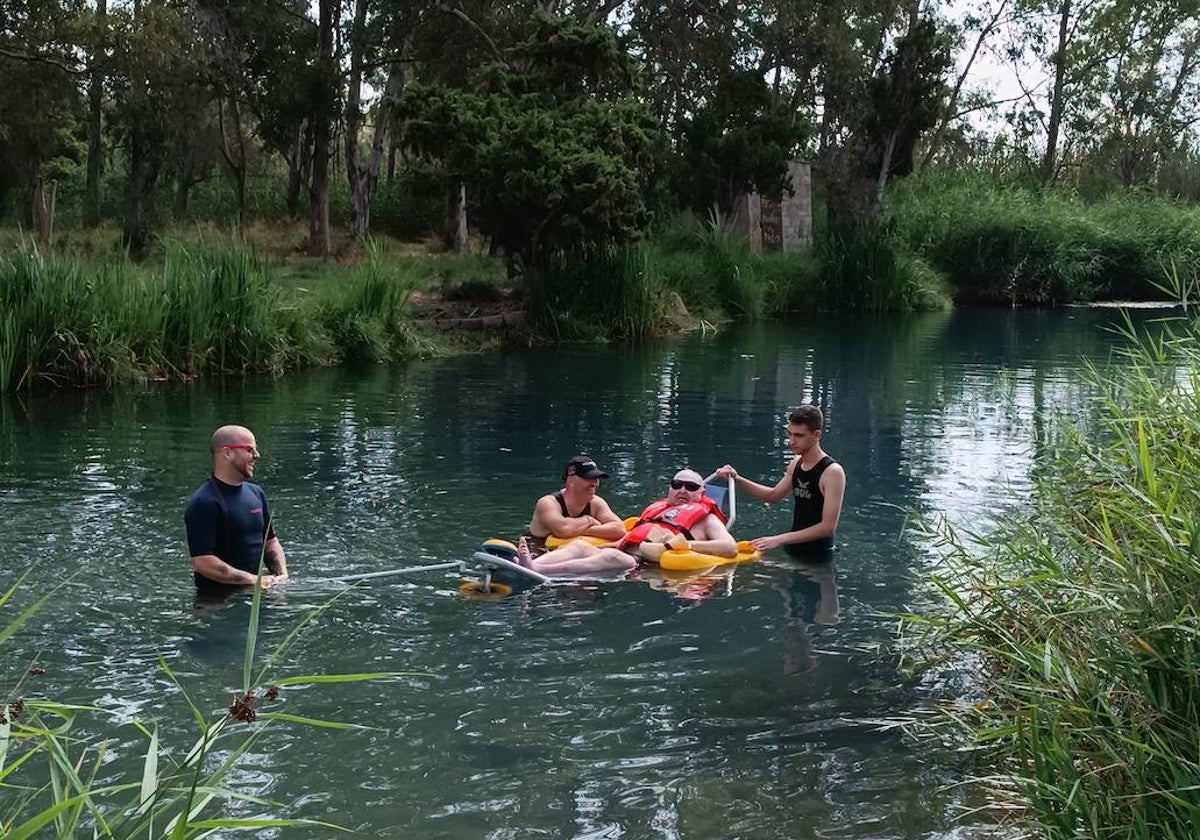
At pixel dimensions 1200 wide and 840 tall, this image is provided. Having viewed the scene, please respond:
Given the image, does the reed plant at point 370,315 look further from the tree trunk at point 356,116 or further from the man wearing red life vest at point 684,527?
the man wearing red life vest at point 684,527

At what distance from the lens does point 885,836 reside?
5.21 m

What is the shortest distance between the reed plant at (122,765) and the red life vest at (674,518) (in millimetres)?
2979

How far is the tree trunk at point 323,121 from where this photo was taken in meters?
28.0

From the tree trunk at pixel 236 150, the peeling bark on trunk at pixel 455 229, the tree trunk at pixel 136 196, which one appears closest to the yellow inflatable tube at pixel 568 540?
the tree trunk at pixel 136 196

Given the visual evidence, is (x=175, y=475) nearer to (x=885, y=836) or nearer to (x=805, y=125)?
(x=885, y=836)

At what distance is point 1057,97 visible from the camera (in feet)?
171

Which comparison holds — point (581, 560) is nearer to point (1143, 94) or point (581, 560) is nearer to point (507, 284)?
point (507, 284)

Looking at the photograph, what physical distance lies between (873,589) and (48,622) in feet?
16.6

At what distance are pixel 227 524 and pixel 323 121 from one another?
71.6ft

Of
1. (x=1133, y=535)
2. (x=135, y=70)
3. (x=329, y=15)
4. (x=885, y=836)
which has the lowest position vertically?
(x=885, y=836)

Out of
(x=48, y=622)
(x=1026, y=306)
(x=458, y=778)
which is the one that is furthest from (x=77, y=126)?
(x=458, y=778)

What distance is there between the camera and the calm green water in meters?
5.61

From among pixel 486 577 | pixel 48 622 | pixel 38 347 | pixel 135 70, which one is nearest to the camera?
pixel 48 622

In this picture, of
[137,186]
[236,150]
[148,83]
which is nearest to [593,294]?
[148,83]
